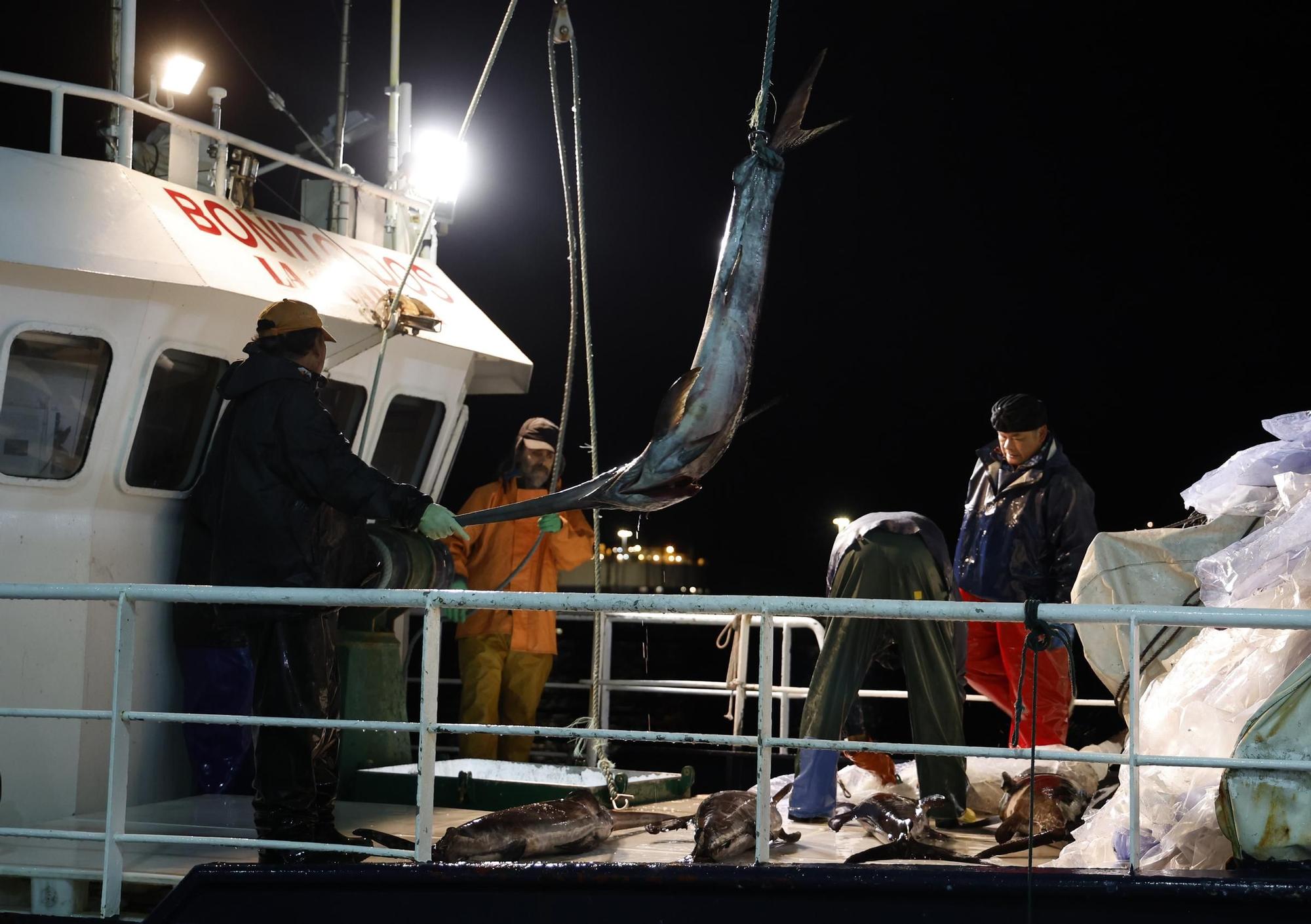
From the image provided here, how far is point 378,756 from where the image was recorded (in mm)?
6234

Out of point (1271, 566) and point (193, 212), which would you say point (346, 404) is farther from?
point (1271, 566)

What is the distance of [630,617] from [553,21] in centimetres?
273

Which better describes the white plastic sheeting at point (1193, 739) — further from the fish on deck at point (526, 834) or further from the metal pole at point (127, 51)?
the metal pole at point (127, 51)

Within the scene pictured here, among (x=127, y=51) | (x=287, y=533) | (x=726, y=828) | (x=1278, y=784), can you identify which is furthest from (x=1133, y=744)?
(x=127, y=51)

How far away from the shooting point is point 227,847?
183 inches

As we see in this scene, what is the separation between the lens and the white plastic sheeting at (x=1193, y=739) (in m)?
3.64

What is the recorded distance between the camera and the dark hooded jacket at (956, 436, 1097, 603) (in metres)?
5.61

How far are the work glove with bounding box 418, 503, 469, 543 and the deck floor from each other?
1.07 m

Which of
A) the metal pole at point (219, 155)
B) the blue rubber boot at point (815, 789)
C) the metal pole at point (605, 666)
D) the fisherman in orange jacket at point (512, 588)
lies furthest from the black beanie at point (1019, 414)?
the metal pole at point (219, 155)

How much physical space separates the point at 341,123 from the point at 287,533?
10.5 feet

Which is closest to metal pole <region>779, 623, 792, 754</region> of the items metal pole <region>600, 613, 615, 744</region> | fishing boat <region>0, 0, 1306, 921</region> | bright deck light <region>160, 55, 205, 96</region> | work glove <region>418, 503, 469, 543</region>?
fishing boat <region>0, 0, 1306, 921</region>

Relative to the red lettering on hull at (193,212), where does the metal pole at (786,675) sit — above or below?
below

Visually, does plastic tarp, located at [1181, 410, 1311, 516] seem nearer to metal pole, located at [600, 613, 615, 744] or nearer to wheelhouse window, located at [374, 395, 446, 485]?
metal pole, located at [600, 613, 615, 744]

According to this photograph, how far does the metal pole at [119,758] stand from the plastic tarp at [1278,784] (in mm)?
3047
